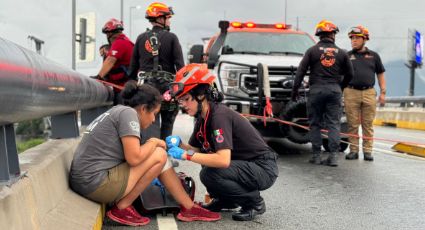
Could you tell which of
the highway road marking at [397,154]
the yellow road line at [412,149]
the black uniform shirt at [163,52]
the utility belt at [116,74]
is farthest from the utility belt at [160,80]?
the yellow road line at [412,149]

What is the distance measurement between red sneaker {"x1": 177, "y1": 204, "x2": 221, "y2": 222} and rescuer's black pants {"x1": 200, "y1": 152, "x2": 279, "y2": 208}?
177 mm

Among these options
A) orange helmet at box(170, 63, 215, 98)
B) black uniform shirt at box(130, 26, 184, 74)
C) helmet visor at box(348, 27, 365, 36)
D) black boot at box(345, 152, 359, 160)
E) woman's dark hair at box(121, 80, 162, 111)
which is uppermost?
helmet visor at box(348, 27, 365, 36)

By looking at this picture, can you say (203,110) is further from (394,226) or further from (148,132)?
(148,132)

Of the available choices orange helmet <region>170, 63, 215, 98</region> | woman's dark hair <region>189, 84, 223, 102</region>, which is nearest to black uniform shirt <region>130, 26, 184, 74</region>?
woman's dark hair <region>189, 84, 223, 102</region>

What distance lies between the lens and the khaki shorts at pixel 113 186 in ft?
14.1

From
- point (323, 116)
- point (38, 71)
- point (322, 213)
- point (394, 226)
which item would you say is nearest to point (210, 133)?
point (322, 213)

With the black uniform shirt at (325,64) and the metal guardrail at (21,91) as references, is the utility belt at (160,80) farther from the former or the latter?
the metal guardrail at (21,91)

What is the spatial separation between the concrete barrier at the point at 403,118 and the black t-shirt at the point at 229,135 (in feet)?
52.4

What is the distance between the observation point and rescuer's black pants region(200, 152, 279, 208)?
488cm

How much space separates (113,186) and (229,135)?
3.31ft

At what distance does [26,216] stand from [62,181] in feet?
4.25

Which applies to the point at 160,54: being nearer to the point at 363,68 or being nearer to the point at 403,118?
the point at 363,68

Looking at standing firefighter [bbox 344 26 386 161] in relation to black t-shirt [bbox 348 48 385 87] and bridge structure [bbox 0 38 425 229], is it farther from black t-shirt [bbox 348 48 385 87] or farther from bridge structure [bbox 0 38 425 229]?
bridge structure [bbox 0 38 425 229]

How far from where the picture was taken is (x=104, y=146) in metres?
4.34
